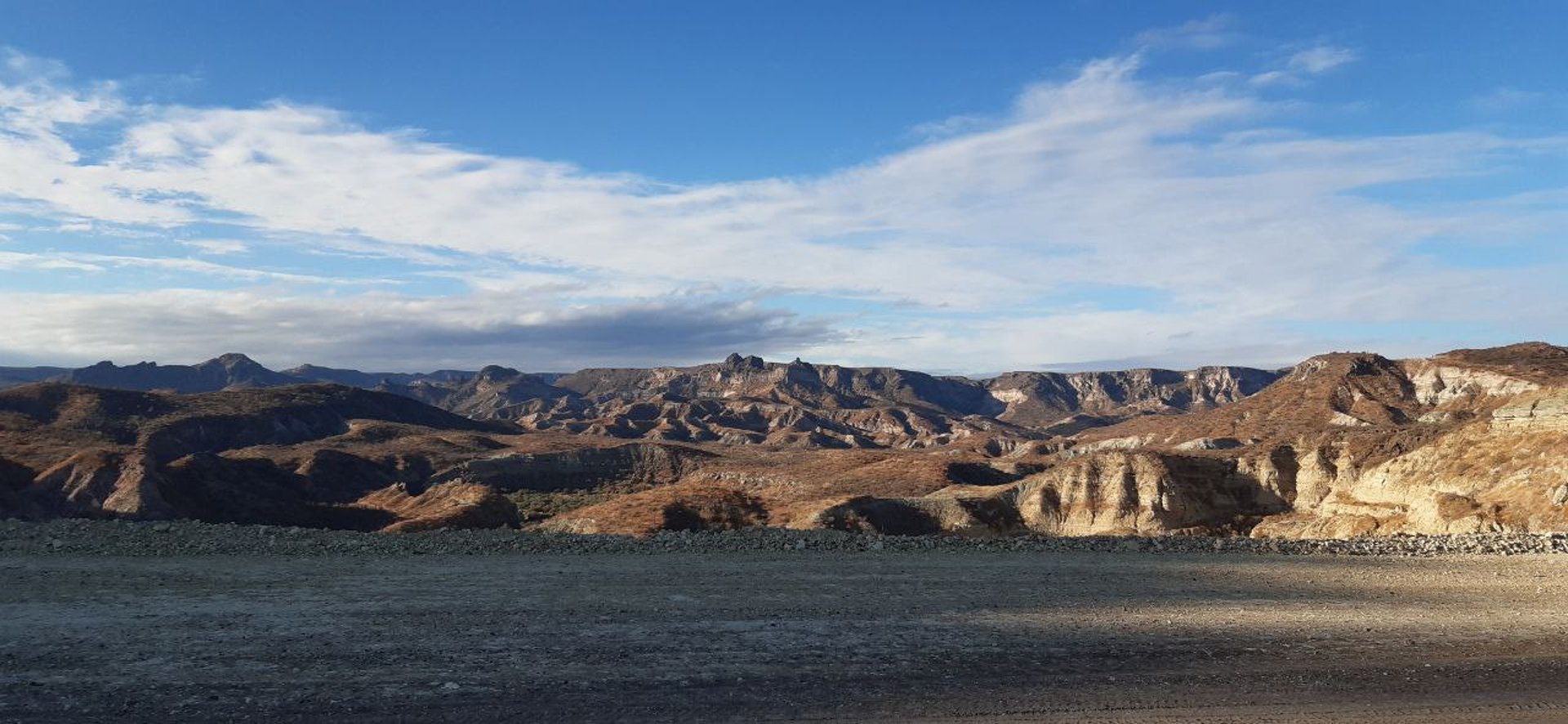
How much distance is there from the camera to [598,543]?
2594cm

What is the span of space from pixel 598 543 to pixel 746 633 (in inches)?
435

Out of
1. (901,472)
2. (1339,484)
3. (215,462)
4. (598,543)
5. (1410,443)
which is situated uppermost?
(1410,443)

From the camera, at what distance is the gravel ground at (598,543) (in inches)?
953

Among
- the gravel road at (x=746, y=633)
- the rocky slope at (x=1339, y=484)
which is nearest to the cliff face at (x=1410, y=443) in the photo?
the rocky slope at (x=1339, y=484)

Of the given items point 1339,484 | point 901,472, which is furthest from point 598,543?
point 901,472

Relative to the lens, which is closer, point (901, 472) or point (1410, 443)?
point (1410, 443)

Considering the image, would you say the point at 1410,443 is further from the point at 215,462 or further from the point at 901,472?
the point at 215,462

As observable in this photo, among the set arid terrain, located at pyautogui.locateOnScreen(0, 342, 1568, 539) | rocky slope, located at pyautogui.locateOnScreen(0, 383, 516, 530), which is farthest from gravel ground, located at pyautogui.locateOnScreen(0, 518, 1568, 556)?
rocky slope, located at pyautogui.locateOnScreen(0, 383, 516, 530)

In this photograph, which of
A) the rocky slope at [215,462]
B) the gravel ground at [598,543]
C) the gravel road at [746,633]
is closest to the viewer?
the gravel road at [746,633]

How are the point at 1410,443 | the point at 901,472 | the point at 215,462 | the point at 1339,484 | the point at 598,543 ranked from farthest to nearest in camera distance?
the point at 901,472 → the point at 215,462 → the point at 1339,484 → the point at 1410,443 → the point at 598,543

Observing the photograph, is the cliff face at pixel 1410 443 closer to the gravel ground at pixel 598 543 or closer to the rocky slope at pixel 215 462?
the gravel ground at pixel 598 543

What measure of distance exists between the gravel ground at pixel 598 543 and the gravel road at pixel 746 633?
0.19 m

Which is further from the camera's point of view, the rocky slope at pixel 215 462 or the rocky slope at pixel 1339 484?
the rocky slope at pixel 215 462

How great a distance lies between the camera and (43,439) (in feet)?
337
